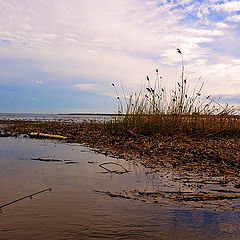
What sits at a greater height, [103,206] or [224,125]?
[224,125]

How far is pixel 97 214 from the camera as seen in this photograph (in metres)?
2.06

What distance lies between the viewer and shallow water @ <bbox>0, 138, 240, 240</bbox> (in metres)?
1.72

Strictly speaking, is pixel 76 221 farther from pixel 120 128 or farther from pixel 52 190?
pixel 120 128

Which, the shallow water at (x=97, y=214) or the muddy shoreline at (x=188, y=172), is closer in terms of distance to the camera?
the shallow water at (x=97, y=214)

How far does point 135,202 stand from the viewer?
236 cm

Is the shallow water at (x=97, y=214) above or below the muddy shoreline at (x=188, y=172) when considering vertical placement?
below

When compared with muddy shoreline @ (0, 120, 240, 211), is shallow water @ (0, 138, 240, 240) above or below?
below

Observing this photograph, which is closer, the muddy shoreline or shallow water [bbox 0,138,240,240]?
shallow water [bbox 0,138,240,240]

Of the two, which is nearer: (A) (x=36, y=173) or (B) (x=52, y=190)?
(B) (x=52, y=190)

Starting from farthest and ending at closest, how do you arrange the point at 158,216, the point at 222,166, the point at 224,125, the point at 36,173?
the point at 224,125
the point at 222,166
the point at 36,173
the point at 158,216

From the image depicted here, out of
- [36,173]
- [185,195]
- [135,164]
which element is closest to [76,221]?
[185,195]

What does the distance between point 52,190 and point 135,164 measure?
184 cm

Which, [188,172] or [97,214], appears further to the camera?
[188,172]

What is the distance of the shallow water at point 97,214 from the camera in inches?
67.7
